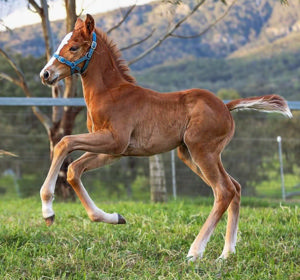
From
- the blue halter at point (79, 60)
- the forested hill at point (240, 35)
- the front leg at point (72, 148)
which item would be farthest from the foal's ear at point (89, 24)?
the forested hill at point (240, 35)

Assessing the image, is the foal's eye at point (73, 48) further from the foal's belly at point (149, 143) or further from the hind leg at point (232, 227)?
the hind leg at point (232, 227)

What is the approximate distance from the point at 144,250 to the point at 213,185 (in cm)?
89

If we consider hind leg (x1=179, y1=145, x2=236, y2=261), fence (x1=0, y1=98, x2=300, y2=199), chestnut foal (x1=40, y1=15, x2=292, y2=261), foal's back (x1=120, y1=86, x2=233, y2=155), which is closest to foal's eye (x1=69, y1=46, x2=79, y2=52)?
chestnut foal (x1=40, y1=15, x2=292, y2=261)

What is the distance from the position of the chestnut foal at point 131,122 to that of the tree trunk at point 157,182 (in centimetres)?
615

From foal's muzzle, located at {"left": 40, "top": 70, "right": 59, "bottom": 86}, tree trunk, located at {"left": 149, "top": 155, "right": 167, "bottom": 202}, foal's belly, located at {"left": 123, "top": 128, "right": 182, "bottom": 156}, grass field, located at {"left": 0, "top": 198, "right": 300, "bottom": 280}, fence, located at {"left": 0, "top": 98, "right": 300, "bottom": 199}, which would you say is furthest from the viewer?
fence, located at {"left": 0, "top": 98, "right": 300, "bottom": 199}

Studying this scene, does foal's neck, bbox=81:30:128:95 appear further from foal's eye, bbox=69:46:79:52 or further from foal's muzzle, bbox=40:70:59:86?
foal's muzzle, bbox=40:70:59:86

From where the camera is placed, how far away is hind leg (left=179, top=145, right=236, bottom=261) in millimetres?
4430

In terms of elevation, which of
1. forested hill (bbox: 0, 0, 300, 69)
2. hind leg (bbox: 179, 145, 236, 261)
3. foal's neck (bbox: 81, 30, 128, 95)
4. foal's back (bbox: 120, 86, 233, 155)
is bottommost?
forested hill (bbox: 0, 0, 300, 69)

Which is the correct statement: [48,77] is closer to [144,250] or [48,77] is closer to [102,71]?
[102,71]

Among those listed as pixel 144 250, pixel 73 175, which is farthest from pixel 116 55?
pixel 144 250

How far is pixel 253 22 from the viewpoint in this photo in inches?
3019

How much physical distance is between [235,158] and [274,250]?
20.7 meters

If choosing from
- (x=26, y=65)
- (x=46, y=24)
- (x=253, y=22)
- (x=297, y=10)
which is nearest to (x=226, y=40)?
(x=253, y=22)

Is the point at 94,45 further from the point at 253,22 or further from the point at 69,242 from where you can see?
the point at 253,22
